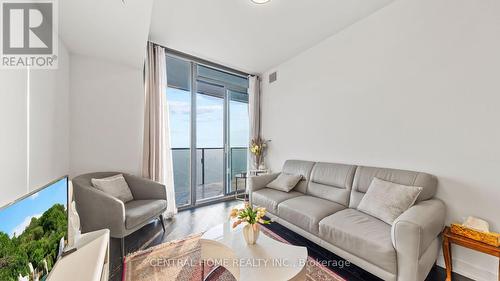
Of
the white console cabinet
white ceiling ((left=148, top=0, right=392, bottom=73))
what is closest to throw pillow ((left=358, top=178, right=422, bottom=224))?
white ceiling ((left=148, top=0, right=392, bottom=73))

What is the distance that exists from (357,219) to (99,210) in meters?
2.63

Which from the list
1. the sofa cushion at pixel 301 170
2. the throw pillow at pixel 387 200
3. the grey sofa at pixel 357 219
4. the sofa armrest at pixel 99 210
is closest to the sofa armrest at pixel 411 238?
the grey sofa at pixel 357 219

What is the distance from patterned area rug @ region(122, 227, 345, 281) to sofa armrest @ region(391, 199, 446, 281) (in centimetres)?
52

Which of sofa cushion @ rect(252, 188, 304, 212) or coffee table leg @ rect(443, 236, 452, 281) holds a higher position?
sofa cushion @ rect(252, 188, 304, 212)

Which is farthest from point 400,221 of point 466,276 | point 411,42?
point 411,42

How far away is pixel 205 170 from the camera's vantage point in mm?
3947

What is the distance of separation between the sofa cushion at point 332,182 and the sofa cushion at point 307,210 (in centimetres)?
12

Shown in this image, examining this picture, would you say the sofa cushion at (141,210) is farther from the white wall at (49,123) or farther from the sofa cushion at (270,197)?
the sofa cushion at (270,197)

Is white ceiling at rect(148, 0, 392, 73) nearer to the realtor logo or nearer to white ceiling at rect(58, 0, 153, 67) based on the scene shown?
white ceiling at rect(58, 0, 153, 67)

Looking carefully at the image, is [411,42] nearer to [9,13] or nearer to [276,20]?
[276,20]

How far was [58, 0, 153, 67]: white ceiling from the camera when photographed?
1599 mm

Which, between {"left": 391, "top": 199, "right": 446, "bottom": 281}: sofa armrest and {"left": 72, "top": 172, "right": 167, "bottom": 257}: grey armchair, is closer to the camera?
{"left": 391, "top": 199, "right": 446, "bottom": 281}: sofa armrest

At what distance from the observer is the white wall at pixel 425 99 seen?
164cm

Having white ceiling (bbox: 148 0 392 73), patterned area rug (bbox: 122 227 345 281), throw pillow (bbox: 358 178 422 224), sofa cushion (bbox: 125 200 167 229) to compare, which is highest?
white ceiling (bbox: 148 0 392 73)
